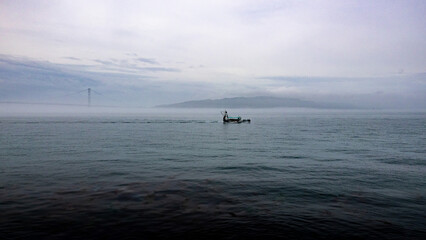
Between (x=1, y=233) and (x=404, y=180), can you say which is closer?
(x=1, y=233)

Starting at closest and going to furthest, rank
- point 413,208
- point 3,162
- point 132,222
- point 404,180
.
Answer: point 132,222 < point 413,208 < point 404,180 < point 3,162

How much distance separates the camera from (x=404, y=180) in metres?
23.9

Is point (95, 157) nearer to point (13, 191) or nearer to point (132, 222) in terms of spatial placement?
point (13, 191)

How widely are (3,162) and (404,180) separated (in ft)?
120

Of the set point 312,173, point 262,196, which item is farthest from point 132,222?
point 312,173

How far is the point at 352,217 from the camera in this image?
50.3 feet

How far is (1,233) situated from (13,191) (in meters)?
7.55

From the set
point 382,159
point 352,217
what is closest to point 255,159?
point 382,159

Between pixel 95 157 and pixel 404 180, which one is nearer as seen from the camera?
pixel 404 180

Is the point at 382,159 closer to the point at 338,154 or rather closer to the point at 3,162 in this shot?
the point at 338,154

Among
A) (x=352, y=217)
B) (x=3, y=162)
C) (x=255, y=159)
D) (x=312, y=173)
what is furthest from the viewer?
(x=255, y=159)

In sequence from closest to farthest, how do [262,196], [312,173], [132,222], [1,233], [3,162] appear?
[1,233]
[132,222]
[262,196]
[312,173]
[3,162]

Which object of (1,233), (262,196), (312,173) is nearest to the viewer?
(1,233)

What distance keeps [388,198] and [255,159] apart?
16616 mm
